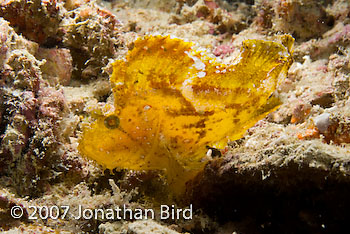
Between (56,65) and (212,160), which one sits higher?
(56,65)

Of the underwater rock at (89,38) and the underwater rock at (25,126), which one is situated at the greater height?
the underwater rock at (89,38)

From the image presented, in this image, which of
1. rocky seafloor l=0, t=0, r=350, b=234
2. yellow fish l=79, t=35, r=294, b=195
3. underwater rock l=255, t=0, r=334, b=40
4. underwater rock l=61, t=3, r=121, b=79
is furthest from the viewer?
underwater rock l=255, t=0, r=334, b=40

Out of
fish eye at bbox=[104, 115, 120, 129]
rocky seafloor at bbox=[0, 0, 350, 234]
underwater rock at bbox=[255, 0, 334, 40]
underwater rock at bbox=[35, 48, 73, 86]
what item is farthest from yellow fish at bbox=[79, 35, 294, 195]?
underwater rock at bbox=[255, 0, 334, 40]

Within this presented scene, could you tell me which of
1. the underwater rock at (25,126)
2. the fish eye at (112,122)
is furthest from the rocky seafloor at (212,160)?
the fish eye at (112,122)

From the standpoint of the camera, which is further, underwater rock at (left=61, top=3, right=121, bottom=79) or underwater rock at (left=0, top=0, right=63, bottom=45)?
underwater rock at (left=61, top=3, right=121, bottom=79)

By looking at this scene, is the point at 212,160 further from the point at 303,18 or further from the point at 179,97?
the point at 303,18

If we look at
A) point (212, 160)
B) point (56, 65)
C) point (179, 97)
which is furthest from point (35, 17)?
point (212, 160)

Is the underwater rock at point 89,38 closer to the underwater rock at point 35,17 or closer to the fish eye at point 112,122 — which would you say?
the underwater rock at point 35,17

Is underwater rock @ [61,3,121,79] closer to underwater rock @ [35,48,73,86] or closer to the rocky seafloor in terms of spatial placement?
the rocky seafloor

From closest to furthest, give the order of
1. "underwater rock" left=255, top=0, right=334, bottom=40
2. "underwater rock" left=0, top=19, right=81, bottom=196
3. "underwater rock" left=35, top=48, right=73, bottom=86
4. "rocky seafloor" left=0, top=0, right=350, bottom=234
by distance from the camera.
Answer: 1. "rocky seafloor" left=0, top=0, right=350, bottom=234
2. "underwater rock" left=0, top=19, right=81, bottom=196
3. "underwater rock" left=35, top=48, right=73, bottom=86
4. "underwater rock" left=255, top=0, right=334, bottom=40
